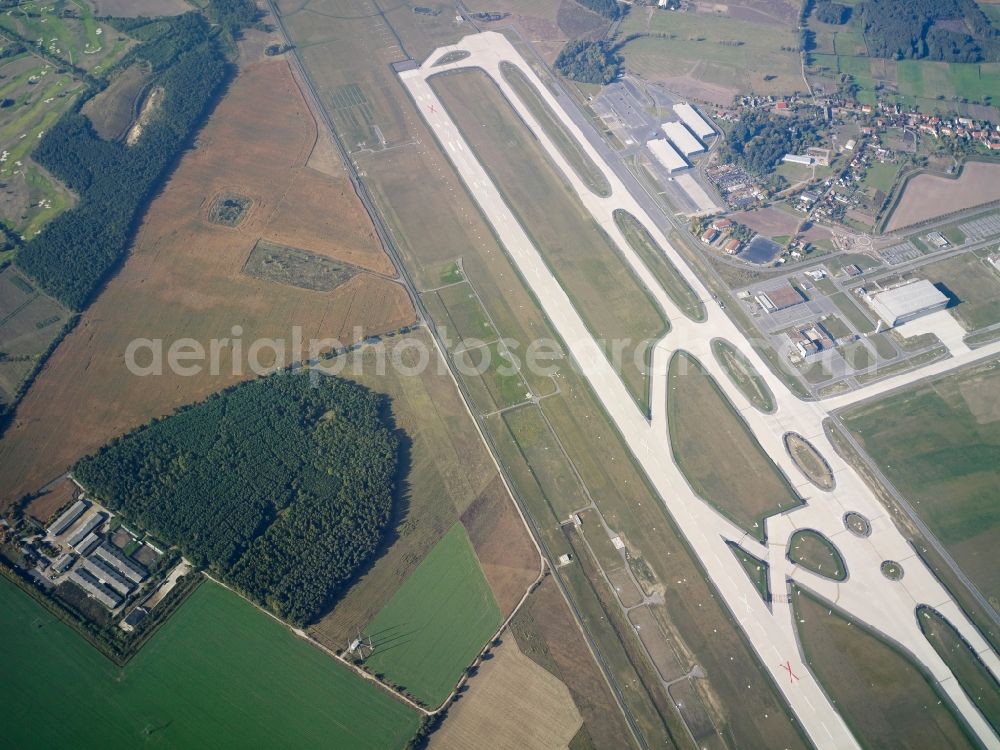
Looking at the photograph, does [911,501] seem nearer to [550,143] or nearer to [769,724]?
[769,724]

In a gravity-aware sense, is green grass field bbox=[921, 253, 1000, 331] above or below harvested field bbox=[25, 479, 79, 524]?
below

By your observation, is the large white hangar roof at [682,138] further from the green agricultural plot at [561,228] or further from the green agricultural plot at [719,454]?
the green agricultural plot at [719,454]

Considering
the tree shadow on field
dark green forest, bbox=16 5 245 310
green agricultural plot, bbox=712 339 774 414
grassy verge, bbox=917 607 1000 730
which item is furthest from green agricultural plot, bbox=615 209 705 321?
dark green forest, bbox=16 5 245 310

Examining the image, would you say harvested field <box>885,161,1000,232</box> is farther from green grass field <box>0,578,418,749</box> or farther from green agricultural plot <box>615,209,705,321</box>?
green grass field <box>0,578,418,749</box>

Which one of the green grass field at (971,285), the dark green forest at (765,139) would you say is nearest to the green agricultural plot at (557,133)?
the dark green forest at (765,139)

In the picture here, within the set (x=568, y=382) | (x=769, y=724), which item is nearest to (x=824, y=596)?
(x=769, y=724)
